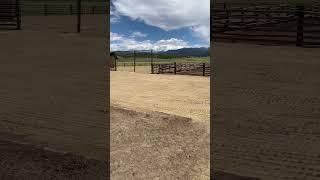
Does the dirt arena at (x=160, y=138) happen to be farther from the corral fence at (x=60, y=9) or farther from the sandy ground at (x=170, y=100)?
the corral fence at (x=60, y=9)

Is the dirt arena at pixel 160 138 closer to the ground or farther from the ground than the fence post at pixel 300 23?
closer to the ground

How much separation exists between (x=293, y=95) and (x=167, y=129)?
377cm

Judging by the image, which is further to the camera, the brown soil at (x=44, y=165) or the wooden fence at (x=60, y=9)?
the wooden fence at (x=60, y=9)

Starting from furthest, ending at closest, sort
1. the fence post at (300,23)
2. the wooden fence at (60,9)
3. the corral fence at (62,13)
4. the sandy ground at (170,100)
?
the wooden fence at (60,9) → the corral fence at (62,13) → the fence post at (300,23) → the sandy ground at (170,100)

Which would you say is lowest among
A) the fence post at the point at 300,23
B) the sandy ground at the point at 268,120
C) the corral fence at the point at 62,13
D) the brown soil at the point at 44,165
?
the brown soil at the point at 44,165

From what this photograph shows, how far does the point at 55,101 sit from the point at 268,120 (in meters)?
4.15

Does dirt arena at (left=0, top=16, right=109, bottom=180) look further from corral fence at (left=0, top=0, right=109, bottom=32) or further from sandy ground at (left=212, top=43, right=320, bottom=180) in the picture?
corral fence at (left=0, top=0, right=109, bottom=32)

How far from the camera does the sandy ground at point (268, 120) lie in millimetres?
5535

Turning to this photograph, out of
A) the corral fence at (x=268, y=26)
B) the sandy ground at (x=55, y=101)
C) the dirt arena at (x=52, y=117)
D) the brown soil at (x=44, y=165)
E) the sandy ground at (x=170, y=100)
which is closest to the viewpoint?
the brown soil at (x=44, y=165)

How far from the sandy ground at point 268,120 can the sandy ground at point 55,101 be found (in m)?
1.86

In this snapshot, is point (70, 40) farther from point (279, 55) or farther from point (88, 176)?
point (88, 176)

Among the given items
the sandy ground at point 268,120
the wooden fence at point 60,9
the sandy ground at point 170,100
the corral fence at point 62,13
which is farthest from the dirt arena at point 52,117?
the wooden fence at point 60,9

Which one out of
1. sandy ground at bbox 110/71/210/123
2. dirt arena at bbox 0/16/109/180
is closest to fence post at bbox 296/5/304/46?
sandy ground at bbox 110/71/210/123

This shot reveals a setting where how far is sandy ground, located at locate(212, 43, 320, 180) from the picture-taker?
5535mm
